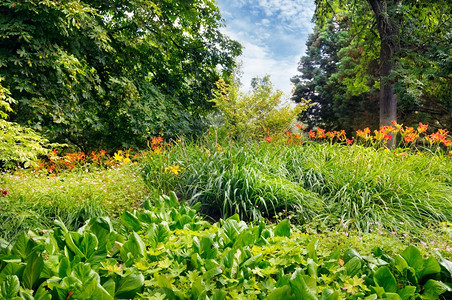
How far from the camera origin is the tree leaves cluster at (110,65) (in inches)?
173

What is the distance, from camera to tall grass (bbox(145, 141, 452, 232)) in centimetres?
298

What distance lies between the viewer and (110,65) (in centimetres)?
639

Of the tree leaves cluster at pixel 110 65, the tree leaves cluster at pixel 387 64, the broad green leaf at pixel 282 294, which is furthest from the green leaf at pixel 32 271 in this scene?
the tree leaves cluster at pixel 387 64

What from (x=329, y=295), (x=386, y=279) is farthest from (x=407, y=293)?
(x=329, y=295)

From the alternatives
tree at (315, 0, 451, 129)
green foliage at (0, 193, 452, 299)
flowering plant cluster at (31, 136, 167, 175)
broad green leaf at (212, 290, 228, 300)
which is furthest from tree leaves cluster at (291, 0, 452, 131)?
broad green leaf at (212, 290, 228, 300)

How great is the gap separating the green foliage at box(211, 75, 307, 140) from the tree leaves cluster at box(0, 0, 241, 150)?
1.30 metres

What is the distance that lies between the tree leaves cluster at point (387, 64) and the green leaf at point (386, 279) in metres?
5.75

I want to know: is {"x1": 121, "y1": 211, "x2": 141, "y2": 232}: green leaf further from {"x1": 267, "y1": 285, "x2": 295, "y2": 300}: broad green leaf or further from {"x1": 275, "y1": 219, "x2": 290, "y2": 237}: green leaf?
{"x1": 267, "y1": 285, "x2": 295, "y2": 300}: broad green leaf

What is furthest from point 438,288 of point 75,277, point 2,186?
point 2,186

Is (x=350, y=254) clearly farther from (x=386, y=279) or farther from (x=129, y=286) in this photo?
(x=129, y=286)

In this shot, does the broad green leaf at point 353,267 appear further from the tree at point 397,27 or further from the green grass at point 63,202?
the tree at point 397,27

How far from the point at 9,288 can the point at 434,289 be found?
1.88 m

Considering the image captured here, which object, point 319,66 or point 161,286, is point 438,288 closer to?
point 161,286

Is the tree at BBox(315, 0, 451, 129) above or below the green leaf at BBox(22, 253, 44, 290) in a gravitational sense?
above
